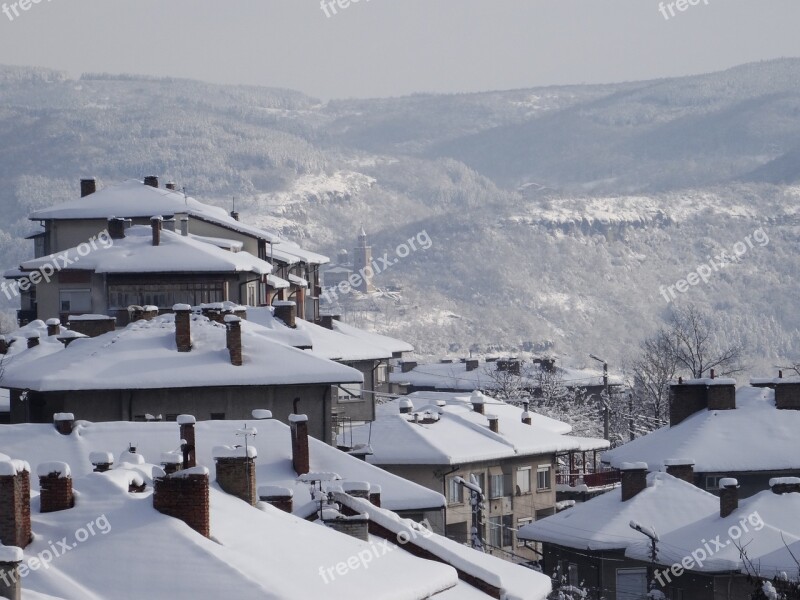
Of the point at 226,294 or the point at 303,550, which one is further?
the point at 226,294

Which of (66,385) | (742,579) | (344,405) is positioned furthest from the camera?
(344,405)

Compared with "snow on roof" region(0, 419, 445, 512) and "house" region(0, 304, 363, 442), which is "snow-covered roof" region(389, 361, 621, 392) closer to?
"house" region(0, 304, 363, 442)

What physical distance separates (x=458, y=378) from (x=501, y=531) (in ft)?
225

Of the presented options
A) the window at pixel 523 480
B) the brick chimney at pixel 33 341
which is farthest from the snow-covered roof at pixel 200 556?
the window at pixel 523 480

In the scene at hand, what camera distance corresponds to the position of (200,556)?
21875 millimetres

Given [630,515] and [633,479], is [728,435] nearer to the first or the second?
[633,479]

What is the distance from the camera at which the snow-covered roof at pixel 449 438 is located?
63375mm

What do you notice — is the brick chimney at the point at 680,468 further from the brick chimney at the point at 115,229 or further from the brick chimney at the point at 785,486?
the brick chimney at the point at 115,229

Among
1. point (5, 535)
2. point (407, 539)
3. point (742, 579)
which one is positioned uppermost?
point (5, 535)

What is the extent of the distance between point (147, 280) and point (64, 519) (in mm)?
47662

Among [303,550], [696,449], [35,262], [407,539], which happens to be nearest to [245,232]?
[35,262]

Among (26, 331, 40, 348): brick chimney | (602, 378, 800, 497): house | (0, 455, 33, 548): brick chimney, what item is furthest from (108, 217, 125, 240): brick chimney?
(0, 455, 33, 548): brick chimney

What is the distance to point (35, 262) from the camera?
2950 inches

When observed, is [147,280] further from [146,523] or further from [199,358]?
[146,523]
